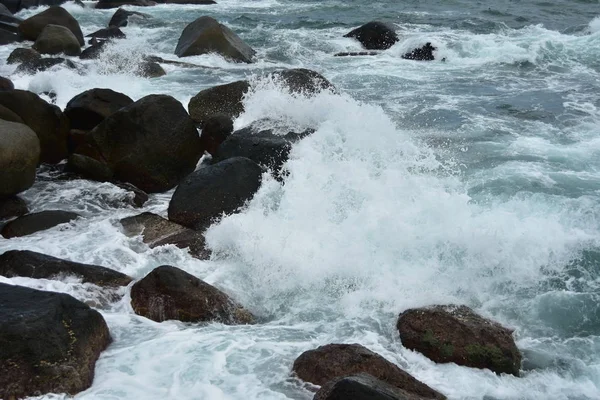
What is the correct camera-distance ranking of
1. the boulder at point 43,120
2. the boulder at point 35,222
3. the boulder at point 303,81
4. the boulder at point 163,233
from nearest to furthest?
the boulder at point 163,233, the boulder at point 35,222, the boulder at point 43,120, the boulder at point 303,81

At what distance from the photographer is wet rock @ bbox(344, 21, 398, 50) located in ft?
53.6

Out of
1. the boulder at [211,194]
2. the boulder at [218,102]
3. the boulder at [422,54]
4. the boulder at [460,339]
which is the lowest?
the boulder at [460,339]

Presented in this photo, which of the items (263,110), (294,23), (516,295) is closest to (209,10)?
(294,23)

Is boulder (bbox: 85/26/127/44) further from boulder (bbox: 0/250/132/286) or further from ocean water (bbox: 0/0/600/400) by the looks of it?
boulder (bbox: 0/250/132/286)

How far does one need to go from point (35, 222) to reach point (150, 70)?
258 inches

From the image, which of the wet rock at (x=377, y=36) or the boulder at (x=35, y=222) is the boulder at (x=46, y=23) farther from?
the boulder at (x=35, y=222)

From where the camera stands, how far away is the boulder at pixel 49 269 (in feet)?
18.4

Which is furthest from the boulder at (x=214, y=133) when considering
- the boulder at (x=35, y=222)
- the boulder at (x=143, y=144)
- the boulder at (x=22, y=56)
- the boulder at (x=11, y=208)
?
the boulder at (x=22, y=56)

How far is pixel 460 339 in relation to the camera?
16.4ft

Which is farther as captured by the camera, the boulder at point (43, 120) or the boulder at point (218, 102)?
the boulder at point (218, 102)

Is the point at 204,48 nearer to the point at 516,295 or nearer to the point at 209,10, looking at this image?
the point at 209,10

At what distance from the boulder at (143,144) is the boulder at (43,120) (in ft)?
1.56

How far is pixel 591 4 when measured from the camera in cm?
2142

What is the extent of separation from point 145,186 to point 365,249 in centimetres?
301
